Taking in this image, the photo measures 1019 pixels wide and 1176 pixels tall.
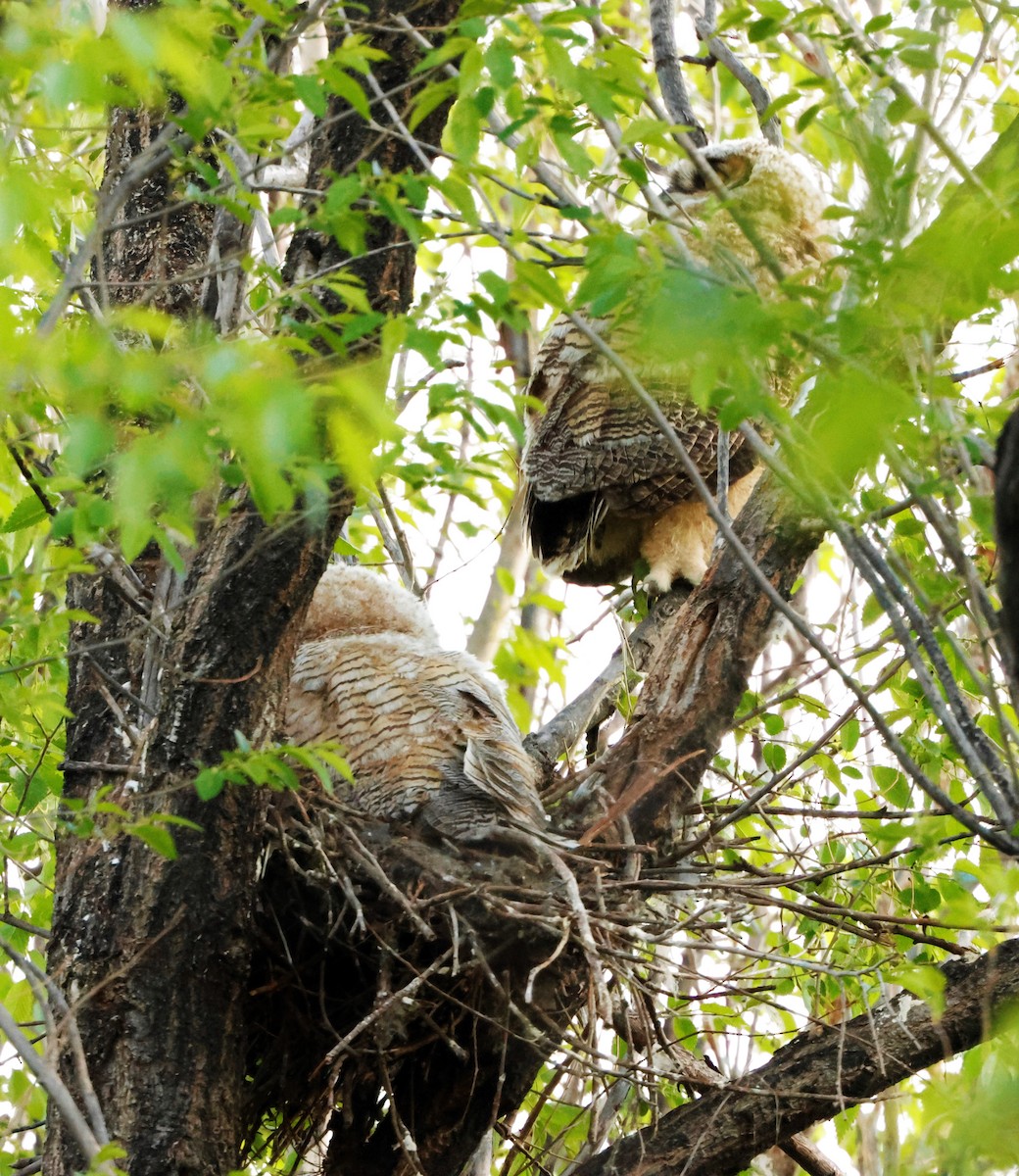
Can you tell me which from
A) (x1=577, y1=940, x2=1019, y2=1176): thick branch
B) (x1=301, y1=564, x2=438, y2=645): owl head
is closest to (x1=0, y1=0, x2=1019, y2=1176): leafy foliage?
(x1=577, y1=940, x2=1019, y2=1176): thick branch

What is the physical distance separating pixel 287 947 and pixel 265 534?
40.0 inches

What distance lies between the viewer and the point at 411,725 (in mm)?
3635

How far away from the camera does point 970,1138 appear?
1390 millimetres

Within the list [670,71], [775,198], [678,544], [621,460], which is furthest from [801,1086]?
[775,198]

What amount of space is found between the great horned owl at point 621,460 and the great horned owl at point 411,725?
0.79 metres

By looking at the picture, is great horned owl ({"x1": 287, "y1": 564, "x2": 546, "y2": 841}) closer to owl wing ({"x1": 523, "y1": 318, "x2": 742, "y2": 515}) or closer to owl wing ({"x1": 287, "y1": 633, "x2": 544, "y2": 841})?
owl wing ({"x1": 287, "y1": 633, "x2": 544, "y2": 841})

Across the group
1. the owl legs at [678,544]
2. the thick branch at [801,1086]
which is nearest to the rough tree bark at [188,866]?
the thick branch at [801,1086]

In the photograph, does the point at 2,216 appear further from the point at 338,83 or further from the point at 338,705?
the point at 338,705

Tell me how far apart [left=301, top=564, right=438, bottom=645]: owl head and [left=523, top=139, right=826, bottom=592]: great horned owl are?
634 millimetres

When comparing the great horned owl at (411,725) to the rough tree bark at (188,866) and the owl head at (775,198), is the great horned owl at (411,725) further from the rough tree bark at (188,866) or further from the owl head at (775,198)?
the owl head at (775,198)

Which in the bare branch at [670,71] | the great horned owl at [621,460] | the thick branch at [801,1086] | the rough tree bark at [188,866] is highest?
the bare branch at [670,71]

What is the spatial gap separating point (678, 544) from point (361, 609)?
113 cm

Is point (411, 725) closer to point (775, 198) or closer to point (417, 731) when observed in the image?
point (417, 731)

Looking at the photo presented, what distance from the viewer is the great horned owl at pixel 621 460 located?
446cm
